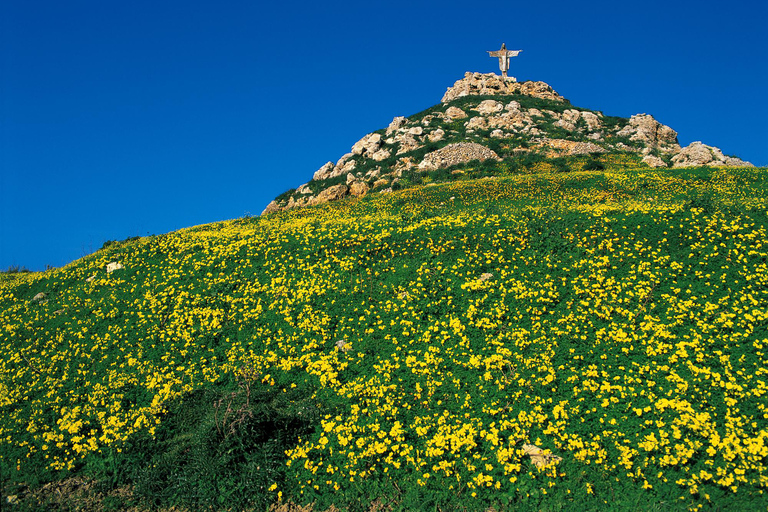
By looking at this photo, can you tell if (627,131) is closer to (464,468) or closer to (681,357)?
(681,357)

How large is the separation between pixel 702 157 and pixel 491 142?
2612 cm

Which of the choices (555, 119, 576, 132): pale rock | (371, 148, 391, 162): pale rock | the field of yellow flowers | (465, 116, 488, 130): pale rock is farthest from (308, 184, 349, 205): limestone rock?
(555, 119, 576, 132): pale rock

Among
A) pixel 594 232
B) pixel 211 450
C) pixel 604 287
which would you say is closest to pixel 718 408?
pixel 604 287

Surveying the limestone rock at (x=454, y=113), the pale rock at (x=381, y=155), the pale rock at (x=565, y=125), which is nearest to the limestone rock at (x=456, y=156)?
the pale rock at (x=381, y=155)

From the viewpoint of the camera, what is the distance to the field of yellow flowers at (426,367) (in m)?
10.5

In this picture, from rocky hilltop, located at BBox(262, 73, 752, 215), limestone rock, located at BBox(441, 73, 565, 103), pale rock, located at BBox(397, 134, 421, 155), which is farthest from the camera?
limestone rock, located at BBox(441, 73, 565, 103)

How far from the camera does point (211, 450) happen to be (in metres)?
11.1

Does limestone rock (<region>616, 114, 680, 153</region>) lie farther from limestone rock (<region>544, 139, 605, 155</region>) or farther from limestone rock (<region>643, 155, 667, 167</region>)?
limestone rock (<region>643, 155, 667, 167</region>)

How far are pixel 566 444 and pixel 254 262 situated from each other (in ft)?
51.8

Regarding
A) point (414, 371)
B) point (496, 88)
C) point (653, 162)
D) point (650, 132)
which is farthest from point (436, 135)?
point (414, 371)

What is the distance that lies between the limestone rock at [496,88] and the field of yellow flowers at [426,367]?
78765 millimetres

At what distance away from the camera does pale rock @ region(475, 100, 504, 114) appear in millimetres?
80325

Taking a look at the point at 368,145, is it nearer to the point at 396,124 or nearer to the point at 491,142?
the point at 396,124

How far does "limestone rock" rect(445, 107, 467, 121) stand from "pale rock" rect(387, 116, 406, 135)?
8414 mm
